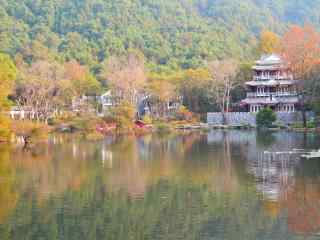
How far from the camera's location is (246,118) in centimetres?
7744

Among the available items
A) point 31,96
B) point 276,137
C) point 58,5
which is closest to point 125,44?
point 58,5

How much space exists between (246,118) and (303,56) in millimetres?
9017

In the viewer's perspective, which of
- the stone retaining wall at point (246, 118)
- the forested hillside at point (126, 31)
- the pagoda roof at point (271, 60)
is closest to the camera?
the stone retaining wall at point (246, 118)

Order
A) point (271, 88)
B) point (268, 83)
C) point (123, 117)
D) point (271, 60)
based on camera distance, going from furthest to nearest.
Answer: point (271, 60) < point (271, 88) < point (268, 83) < point (123, 117)

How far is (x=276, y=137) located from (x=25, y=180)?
29.7 metres

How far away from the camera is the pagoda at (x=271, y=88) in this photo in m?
78.1

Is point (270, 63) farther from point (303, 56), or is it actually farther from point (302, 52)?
point (303, 56)

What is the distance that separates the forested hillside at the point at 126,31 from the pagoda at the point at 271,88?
90.4 feet

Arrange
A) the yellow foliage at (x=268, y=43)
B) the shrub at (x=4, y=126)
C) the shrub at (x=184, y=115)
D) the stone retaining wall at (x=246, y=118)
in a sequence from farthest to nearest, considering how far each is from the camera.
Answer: the yellow foliage at (x=268, y=43)
the shrub at (x=184, y=115)
the stone retaining wall at (x=246, y=118)
the shrub at (x=4, y=126)

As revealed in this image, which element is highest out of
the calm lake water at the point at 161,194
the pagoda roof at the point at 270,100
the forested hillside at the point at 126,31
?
the forested hillside at the point at 126,31

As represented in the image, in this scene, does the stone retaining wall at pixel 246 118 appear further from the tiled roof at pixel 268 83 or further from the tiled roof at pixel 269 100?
the tiled roof at pixel 268 83

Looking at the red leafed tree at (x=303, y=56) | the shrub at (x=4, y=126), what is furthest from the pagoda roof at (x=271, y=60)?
the shrub at (x=4, y=126)

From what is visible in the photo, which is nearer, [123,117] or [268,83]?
[123,117]

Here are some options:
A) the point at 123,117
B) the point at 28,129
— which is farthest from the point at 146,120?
the point at 28,129
